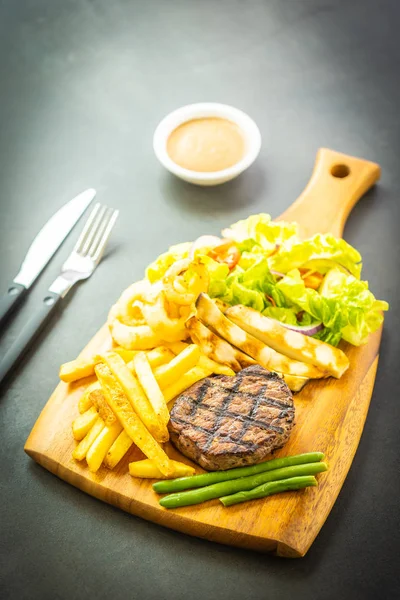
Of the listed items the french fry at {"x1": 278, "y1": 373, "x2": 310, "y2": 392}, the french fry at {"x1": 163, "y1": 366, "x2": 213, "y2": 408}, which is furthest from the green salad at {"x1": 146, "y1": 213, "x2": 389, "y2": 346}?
the french fry at {"x1": 163, "y1": 366, "x2": 213, "y2": 408}

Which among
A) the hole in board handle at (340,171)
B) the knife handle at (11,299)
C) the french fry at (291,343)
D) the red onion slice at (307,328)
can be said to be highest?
the hole in board handle at (340,171)

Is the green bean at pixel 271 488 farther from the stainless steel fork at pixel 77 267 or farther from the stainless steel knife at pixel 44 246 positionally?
the stainless steel knife at pixel 44 246

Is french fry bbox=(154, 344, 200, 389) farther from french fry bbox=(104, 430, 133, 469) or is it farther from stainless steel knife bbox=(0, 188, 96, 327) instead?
stainless steel knife bbox=(0, 188, 96, 327)

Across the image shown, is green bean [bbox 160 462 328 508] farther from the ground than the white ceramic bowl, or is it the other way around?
the white ceramic bowl

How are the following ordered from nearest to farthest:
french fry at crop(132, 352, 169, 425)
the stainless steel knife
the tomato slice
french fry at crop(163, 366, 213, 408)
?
1. french fry at crop(132, 352, 169, 425)
2. french fry at crop(163, 366, 213, 408)
3. the tomato slice
4. the stainless steel knife

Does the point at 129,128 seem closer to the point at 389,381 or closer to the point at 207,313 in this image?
the point at 207,313

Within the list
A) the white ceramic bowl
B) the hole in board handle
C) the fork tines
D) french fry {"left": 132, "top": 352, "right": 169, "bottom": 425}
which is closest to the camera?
french fry {"left": 132, "top": 352, "right": 169, "bottom": 425}

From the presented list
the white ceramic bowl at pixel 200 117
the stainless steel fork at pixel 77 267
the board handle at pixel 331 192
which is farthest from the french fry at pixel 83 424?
the white ceramic bowl at pixel 200 117
